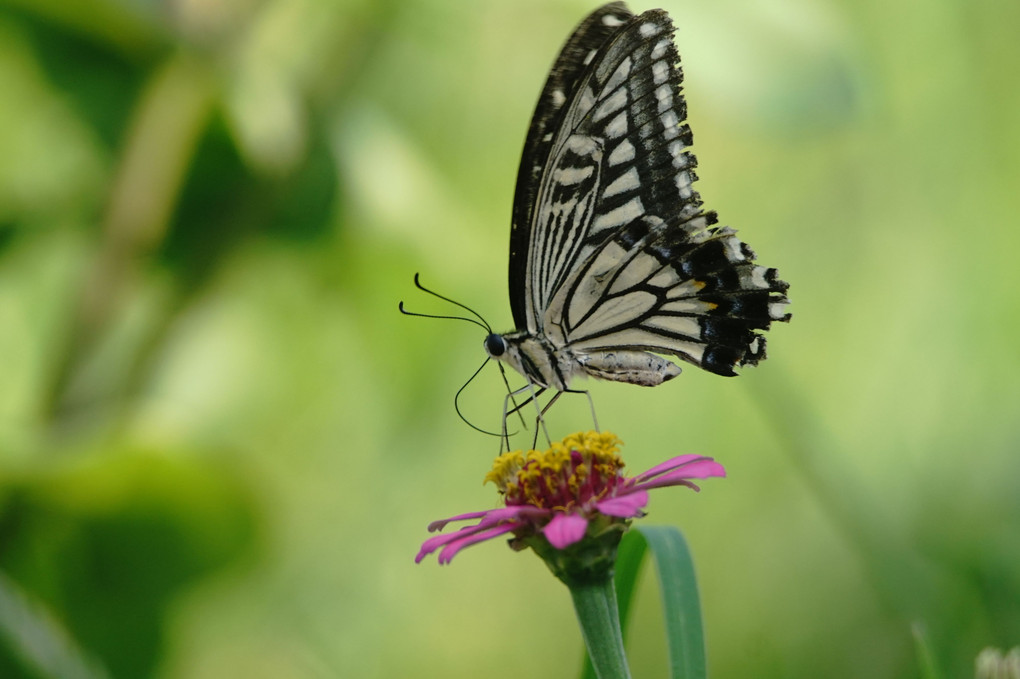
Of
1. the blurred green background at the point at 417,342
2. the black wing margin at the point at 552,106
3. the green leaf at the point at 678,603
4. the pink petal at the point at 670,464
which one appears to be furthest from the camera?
the blurred green background at the point at 417,342

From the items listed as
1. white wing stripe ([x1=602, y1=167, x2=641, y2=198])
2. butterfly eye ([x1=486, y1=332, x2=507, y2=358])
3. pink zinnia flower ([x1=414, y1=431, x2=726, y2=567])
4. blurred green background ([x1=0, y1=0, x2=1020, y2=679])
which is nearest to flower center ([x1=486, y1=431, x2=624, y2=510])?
pink zinnia flower ([x1=414, y1=431, x2=726, y2=567])

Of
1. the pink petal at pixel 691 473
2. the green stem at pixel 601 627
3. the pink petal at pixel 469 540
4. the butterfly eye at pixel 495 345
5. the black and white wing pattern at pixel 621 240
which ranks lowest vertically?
the green stem at pixel 601 627

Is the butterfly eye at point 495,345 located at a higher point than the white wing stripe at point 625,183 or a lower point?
lower

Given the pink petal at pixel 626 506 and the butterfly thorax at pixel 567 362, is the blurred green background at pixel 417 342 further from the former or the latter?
the pink petal at pixel 626 506

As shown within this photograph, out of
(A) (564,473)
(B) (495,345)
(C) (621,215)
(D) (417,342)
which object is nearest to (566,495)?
(A) (564,473)

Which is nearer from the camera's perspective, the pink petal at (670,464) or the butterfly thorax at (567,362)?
the pink petal at (670,464)

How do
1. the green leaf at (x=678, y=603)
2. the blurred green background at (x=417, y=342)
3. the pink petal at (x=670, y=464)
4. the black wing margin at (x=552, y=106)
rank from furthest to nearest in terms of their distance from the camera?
1. the blurred green background at (x=417, y=342)
2. the black wing margin at (x=552, y=106)
3. the pink petal at (x=670, y=464)
4. the green leaf at (x=678, y=603)

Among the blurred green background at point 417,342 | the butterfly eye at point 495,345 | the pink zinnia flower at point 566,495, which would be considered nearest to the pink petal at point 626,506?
the pink zinnia flower at point 566,495
